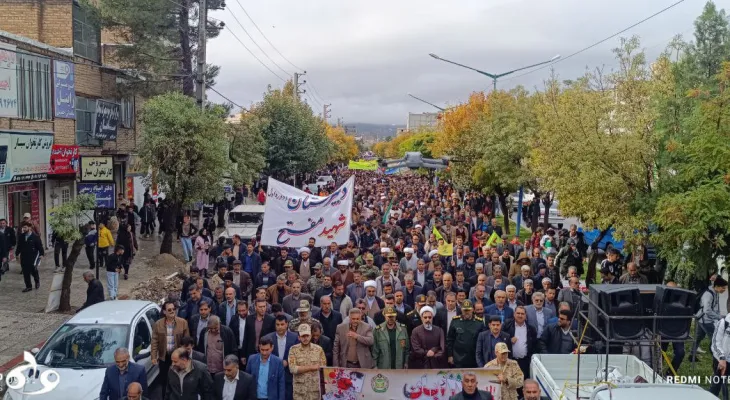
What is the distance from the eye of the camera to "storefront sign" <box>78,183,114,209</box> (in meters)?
15.8

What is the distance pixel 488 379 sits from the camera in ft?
26.4

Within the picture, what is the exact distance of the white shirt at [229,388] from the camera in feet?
25.3

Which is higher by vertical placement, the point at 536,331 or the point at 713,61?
the point at 713,61

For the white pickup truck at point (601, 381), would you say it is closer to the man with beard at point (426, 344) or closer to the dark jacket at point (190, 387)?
the man with beard at point (426, 344)

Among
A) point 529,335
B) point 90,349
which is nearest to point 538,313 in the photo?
point 529,335

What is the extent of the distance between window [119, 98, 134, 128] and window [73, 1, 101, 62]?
2.83 meters

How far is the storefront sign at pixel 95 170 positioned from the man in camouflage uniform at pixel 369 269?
→ 6.59 metres

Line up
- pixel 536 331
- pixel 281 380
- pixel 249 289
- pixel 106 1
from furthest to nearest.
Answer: pixel 106 1 → pixel 249 289 → pixel 536 331 → pixel 281 380

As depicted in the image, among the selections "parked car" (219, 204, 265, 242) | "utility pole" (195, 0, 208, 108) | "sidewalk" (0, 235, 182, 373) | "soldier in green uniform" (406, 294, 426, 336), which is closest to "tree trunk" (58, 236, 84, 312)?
"sidewalk" (0, 235, 182, 373)

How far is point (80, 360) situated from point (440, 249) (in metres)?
8.74

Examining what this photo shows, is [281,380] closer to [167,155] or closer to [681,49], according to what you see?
[681,49]

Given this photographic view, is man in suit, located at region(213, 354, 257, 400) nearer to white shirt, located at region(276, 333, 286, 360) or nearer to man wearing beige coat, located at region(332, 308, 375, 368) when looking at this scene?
white shirt, located at region(276, 333, 286, 360)

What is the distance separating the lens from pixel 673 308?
740 centimetres

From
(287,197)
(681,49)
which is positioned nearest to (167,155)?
(287,197)
